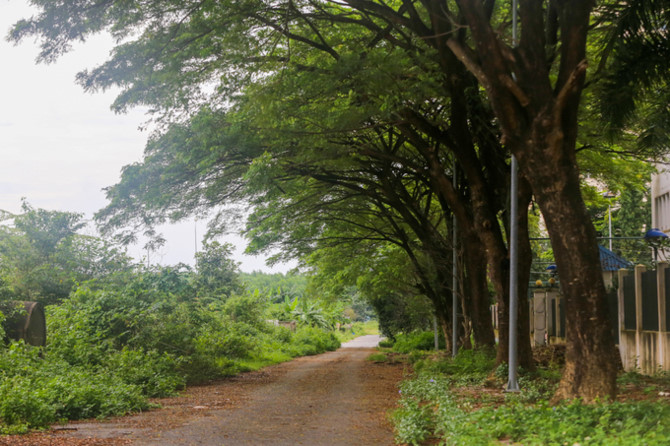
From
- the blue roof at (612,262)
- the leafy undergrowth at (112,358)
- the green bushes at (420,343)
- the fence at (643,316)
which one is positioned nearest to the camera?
the leafy undergrowth at (112,358)

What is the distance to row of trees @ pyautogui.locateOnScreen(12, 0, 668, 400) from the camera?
9.61 meters

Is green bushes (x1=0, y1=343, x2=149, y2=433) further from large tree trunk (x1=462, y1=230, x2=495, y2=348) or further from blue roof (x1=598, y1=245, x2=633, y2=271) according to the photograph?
blue roof (x1=598, y1=245, x2=633, y2=271)

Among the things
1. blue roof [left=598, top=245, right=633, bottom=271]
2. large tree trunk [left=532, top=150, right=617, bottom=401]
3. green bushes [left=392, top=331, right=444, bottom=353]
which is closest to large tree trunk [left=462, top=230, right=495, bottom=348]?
large tree trunk [left=532, top=150, right=617, bottom=401]

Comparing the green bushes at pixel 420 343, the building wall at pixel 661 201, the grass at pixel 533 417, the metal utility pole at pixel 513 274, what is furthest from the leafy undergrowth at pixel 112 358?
the building wall at pixel 661 201

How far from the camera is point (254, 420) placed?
1118 cm

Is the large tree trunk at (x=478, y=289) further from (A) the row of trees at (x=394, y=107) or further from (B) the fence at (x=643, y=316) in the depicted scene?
(B) the fence at (x=643, y=316)

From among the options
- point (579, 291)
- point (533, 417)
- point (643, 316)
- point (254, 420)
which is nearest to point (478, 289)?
point (643, 316)

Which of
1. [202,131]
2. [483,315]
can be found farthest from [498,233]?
[202,131]

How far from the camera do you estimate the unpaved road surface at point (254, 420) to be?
29.5 feet

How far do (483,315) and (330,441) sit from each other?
9507 mm

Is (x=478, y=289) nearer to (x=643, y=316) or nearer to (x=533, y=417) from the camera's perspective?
(x=643, y=316)

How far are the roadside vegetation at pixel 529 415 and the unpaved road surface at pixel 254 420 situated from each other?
2.15 ft

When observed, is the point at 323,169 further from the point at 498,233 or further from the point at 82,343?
the point at 82,343

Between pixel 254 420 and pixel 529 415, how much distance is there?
15.7 feet
